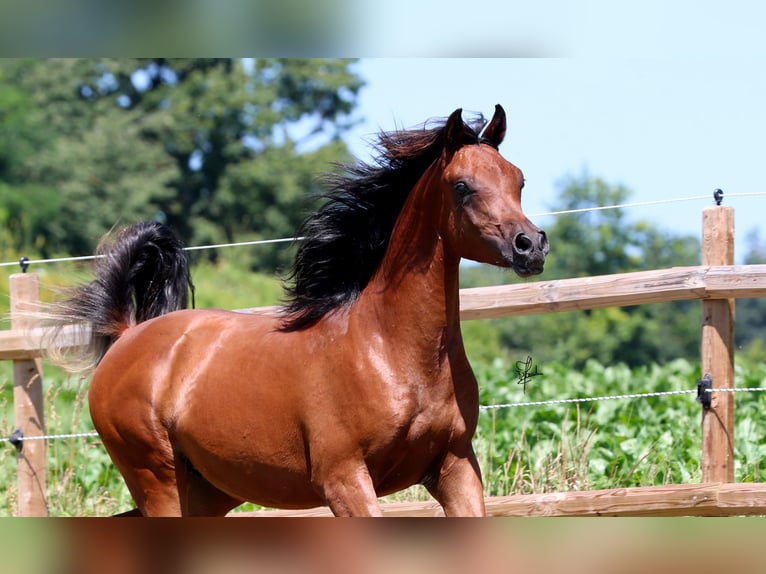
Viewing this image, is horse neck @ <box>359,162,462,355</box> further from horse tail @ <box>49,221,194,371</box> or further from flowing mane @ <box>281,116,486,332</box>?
horse tail @ <box>49,221,194,371</box>

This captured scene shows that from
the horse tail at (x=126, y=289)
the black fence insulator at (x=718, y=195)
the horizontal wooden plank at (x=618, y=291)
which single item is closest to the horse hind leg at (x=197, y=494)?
the horse tail at (x=126, y=289)

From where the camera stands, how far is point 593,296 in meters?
5.19

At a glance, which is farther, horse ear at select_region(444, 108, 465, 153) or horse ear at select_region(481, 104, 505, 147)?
horse ear at select_region(481, 104, 505, 147)

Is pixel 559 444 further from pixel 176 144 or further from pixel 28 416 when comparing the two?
pixel 176 144

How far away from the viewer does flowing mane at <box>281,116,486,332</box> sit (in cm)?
394

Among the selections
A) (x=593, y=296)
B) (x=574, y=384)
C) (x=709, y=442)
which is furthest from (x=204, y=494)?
(x=574, y=384)

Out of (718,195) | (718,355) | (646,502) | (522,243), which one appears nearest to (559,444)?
(646,502)

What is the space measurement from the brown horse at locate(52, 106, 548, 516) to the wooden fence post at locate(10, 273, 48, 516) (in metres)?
1.61

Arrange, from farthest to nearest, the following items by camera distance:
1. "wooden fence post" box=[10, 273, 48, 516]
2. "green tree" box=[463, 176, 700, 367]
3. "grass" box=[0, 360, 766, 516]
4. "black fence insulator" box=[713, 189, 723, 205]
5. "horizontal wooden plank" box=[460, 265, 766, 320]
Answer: "green tree" box=[463, 176, 700, 367]
"wooden fence post" box=[10, 273, 48, 516]
"grass" box=[0, 360, 766, 516]
"black fence insulator" box=[713, 189, 723, 205]
"horizontal wooden plank" box=[460, 265, 766, 320]

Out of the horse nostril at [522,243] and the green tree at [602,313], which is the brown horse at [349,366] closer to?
the horse nostril at [522,243]

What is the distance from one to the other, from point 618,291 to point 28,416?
371 cm

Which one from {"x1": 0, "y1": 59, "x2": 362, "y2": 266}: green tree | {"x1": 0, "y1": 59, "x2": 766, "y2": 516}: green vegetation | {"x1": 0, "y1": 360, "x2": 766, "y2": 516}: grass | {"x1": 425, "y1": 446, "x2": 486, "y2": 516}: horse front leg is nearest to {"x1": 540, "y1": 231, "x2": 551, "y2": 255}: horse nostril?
{"x1": 425, "y1": 446, "x2": 486, "y2": 516}: horse front leg

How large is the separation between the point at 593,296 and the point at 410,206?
176cm

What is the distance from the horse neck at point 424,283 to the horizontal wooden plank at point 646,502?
61.6 inches
